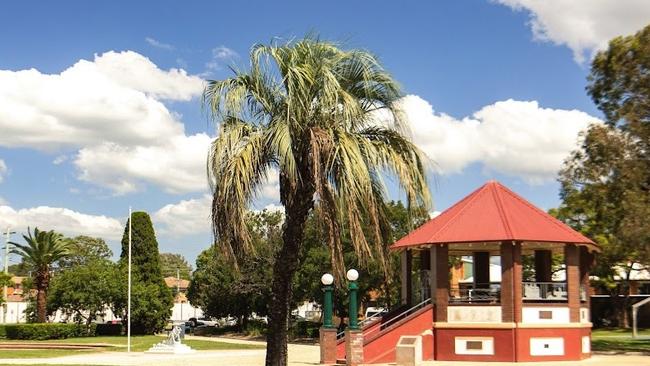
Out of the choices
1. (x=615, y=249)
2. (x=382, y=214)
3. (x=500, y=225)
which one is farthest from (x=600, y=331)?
(x=382, y=214)

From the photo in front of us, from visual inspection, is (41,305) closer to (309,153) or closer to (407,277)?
(407,277)

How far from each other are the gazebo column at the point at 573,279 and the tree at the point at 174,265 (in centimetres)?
13876

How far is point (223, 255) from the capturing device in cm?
1311

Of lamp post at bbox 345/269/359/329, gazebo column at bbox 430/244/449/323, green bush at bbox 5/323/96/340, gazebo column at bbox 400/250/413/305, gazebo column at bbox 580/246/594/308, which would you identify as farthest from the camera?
green bush at bbox 5/323/96/340

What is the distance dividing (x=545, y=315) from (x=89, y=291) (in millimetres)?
38363

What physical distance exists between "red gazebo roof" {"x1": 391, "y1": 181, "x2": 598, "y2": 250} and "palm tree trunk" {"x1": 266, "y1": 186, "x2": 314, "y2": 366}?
47.0 feet

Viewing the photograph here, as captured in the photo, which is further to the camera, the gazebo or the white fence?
the white fence

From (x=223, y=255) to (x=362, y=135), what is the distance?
314 centimetres

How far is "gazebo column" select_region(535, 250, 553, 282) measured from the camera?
32.9 m

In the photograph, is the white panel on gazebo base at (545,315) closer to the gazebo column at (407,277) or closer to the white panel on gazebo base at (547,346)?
the white panel on gazebo base at (547,346)

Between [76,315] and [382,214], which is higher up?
[382,214]

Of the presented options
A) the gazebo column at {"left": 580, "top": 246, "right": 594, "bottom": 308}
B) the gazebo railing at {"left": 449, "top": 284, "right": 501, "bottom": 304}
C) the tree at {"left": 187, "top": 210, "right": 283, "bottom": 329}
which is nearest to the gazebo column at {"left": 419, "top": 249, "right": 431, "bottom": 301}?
the gazebo railing at {"left": 449, "top": 284, "right": 501, "bottom": 304}

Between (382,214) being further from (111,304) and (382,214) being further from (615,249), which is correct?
(111,304)

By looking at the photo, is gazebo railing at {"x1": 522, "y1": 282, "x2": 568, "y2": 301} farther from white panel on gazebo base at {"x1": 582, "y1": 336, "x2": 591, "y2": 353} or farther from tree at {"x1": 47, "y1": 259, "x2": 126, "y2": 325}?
tree at {"x1": 47, "y1": 259, "x2": 126, "y2": 325}
